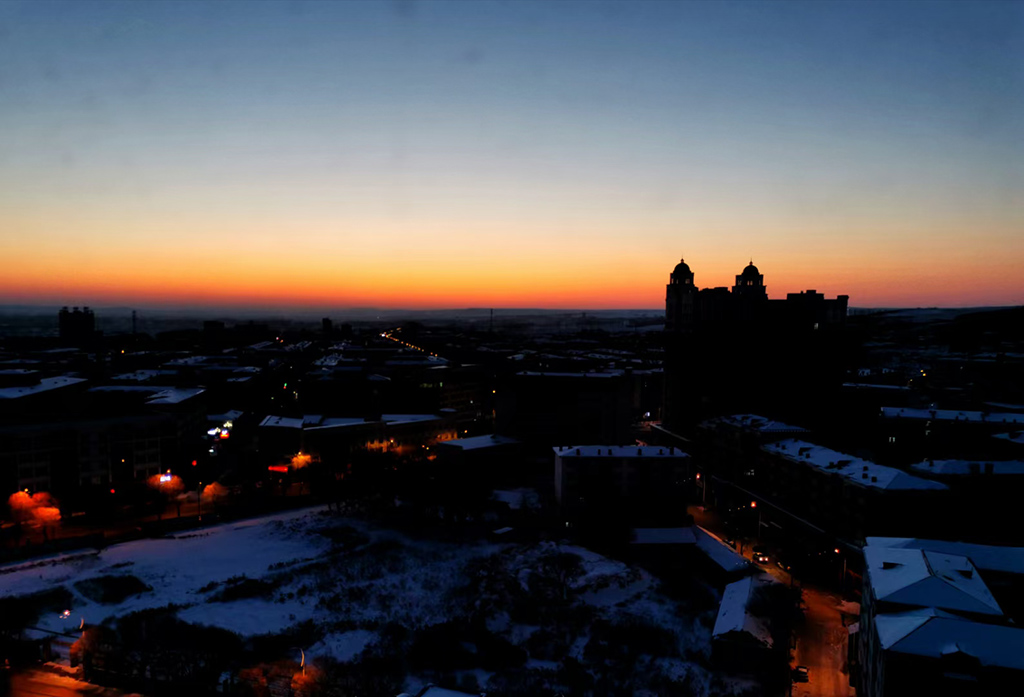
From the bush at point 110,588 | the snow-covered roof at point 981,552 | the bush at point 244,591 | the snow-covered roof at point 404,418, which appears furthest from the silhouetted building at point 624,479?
the snow-covered roof at point 404,418

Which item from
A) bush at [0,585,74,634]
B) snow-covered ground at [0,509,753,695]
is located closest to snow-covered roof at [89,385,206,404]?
snow-covered ground at [0,509,753,695]

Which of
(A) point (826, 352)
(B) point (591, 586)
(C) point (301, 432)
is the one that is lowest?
(B) point (591, 586)

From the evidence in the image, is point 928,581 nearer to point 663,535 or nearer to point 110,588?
point 663,535

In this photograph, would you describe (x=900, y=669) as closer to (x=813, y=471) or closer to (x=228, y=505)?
(x=813, y=471)

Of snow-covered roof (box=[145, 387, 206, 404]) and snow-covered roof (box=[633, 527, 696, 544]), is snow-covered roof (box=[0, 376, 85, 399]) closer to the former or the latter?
snow-covered roof (box=[145, 387, 206, 404])

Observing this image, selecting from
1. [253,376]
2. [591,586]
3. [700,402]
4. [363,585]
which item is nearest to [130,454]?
[363,585]
